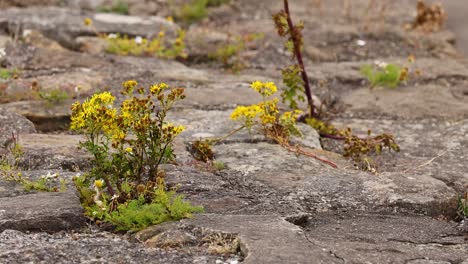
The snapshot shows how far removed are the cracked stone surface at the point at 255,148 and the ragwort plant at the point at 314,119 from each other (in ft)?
0.24

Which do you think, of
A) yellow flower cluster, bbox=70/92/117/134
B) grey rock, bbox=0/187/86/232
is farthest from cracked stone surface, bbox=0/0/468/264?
yellow flower cluster, bbox=70/92/117/134

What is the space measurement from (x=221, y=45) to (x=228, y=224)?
3096 mm

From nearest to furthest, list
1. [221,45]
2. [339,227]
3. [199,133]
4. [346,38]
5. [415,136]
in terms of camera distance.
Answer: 1. [339,227]
2. [199,133]
3. [415,136]
4. [221,45]
5. [346,38]

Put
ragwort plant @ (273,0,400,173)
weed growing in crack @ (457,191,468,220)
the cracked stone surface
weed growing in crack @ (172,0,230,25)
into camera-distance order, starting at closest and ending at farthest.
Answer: the cracked stone surface → weed growing in crack @ (457,191,468,220) → ragwort plant @ (273,0,400,173) → weed growing in crack @ (172,0,230,25)

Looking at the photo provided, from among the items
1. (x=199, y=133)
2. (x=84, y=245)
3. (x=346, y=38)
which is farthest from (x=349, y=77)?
(x=84, y=245)

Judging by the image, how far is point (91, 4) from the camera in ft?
22.1

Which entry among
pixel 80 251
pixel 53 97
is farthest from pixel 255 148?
pixel 80 251

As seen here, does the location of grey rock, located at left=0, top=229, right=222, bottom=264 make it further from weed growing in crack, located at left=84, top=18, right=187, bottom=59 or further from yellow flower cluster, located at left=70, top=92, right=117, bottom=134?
weed growing in crack, located at left=84, top=18, right=187, bottom=59

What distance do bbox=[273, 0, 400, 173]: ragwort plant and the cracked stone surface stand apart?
0.24 ft

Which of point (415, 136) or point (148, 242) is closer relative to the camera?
point (148, 242)

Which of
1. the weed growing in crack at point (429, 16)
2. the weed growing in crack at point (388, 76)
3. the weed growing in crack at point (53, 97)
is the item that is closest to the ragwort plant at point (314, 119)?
the weed growing in crack at point (388, 76)

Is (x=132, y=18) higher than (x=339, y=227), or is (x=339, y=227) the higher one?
(x=132, y=18)

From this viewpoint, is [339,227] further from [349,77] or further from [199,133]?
[349,77]

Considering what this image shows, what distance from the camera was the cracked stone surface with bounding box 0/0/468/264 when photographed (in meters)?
2.51
